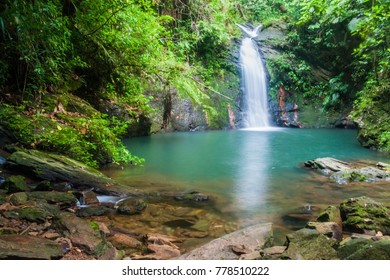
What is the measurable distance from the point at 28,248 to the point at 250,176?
518 cm

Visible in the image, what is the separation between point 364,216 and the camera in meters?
3.76

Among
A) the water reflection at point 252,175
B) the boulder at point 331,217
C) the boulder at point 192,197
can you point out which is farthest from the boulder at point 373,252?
the boulder at point 192,197

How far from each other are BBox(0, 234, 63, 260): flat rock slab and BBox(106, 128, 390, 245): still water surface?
2.34 metres

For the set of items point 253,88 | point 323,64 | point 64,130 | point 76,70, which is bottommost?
point 64,130

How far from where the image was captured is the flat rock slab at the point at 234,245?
2627mm

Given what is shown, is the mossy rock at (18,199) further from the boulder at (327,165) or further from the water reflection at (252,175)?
the boulder at (327,165)

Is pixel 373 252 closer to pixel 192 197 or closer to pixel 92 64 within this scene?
pixel 192 197

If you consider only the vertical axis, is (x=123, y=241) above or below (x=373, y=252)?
below

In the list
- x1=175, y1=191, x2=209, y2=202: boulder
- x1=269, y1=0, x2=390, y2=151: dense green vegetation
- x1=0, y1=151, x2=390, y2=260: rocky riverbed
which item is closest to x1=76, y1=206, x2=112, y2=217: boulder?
x1=0, y1=151, x2=390, y2=260: rocky riverbed

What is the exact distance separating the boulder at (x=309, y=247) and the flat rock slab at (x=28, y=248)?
1567 millimetres

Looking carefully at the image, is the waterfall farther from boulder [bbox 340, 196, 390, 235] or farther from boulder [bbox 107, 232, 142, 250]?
boulder [bbox 107, 232, 142, 250]

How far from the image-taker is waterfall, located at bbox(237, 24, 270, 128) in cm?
1773

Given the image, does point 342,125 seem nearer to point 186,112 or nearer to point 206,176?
point 186,112

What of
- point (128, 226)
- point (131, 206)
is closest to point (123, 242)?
point (128, 226)
